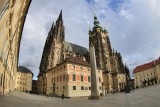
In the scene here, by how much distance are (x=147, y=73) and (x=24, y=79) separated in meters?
67.1

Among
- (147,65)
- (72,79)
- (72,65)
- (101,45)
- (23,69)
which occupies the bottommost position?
(72,79)

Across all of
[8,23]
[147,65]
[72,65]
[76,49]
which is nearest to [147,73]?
[147,65]

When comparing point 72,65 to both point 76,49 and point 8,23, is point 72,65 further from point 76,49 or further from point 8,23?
point 76,49

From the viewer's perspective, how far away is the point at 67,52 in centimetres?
7225

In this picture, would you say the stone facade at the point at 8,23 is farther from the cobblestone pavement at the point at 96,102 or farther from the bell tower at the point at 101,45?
the bell tower at the point at 101,45

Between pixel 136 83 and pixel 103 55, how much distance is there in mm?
31430

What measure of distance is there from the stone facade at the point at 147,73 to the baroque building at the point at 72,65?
46.8ft

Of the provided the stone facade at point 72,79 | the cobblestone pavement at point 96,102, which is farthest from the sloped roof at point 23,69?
the cobblestone pavement at point 96,102

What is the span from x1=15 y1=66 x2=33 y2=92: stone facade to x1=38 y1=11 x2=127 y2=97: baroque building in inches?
870

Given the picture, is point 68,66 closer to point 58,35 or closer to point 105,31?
point 58,35

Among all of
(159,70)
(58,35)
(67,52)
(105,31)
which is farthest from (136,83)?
(58,35)

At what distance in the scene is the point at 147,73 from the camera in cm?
8906

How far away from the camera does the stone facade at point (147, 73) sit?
7925 centimetres

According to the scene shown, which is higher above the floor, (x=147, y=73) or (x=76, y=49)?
(x=76, y=49)
